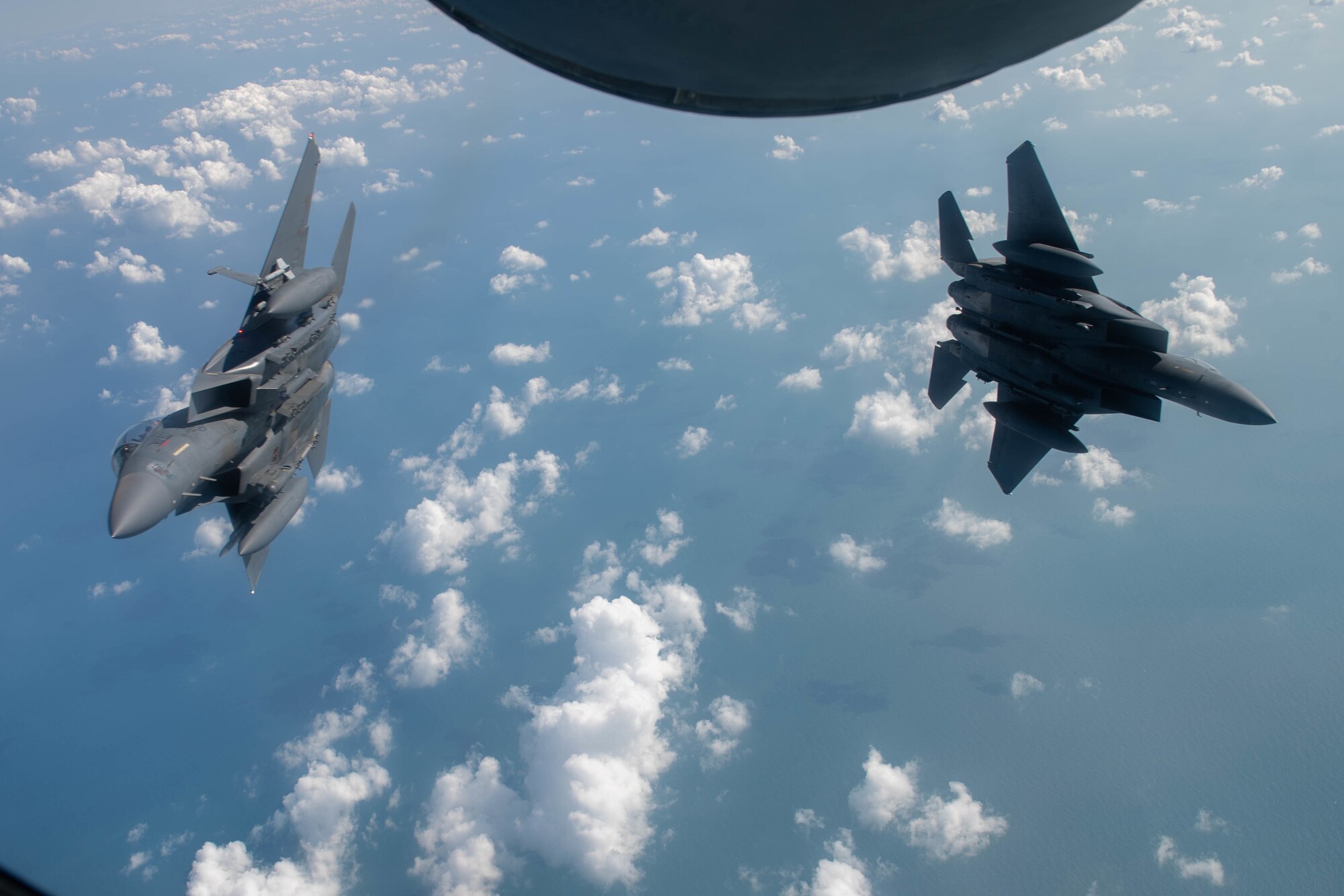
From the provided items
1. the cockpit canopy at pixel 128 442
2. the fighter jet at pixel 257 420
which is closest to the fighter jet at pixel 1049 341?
the fighter jet at pixel 257 420

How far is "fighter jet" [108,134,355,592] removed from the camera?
13.4 meters

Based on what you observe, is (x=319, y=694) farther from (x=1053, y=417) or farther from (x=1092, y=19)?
(x=1092, y=19)

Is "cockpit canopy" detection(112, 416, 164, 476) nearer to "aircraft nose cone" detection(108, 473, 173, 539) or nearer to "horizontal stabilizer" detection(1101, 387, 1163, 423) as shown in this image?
"aircraft nose cone" detection(108, 473, 173, 539)

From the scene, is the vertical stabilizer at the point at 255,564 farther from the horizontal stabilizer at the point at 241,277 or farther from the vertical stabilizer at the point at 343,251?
the vertical stabilizer at the point at 343,251

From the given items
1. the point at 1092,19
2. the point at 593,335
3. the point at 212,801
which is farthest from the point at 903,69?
the point at 593,335

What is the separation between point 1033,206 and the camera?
1300 cm

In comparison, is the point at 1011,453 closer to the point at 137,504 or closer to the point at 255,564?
the point at 137,504

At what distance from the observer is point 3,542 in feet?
198

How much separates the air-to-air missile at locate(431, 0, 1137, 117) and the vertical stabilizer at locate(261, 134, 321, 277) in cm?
1793

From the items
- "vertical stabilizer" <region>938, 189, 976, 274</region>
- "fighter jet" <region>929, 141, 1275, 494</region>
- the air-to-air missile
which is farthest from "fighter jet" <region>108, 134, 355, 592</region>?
"fighter jet" <region>929, 141, 1275, 494</region>

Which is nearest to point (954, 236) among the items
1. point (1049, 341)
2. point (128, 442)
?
point (1049, 341)

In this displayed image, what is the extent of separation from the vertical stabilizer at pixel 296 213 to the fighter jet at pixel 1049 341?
60.3 ft

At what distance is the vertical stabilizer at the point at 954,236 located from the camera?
14.6 metres

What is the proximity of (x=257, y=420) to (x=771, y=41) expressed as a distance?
17.7 meters
